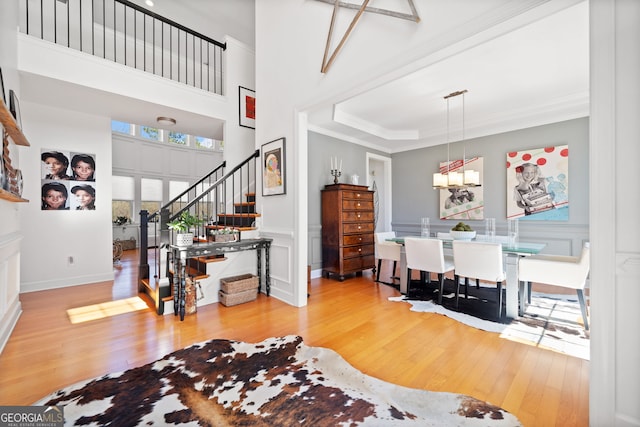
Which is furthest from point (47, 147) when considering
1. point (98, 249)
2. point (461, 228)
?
point (461, 228)

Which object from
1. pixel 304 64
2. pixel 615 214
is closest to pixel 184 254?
pixel 304 64

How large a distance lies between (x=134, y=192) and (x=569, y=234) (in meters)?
10.4

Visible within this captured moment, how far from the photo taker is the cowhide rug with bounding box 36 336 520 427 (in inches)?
59.6

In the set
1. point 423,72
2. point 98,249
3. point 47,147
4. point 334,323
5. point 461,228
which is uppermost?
point 423,72

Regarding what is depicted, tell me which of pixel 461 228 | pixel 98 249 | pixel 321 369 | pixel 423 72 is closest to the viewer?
pixel 321 369

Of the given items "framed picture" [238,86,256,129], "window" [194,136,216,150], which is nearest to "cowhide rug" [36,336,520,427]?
"framed picture" [238,86,256,129]

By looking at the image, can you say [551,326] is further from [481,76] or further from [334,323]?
[481,76]

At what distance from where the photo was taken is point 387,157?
646cm

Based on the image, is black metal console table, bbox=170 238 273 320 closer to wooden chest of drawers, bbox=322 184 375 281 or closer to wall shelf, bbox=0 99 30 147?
wooden chest of drawers, bbox=322 184 375 281

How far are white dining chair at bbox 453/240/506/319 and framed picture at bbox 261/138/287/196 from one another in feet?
7.47

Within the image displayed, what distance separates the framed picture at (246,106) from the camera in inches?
196

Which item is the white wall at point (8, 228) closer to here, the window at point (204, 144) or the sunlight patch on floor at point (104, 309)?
the sunlight patch on floor at point (104, 309)

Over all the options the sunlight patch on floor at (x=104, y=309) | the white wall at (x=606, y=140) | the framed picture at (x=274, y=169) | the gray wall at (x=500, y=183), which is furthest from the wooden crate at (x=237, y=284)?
the gray wall at (x=500, y=183)

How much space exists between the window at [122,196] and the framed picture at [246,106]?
17.7 ft
